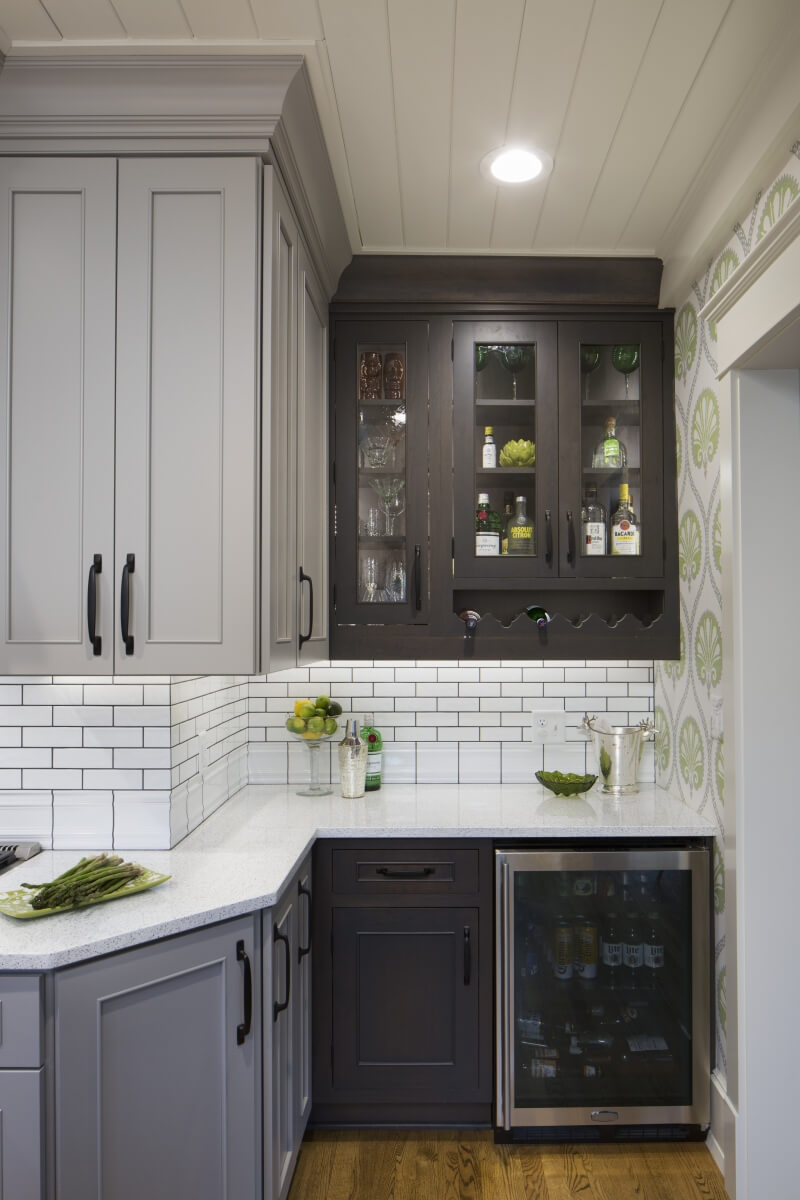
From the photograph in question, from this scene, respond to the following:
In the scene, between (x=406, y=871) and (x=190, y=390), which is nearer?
(x=190, y=390)

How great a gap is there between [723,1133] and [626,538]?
175cm

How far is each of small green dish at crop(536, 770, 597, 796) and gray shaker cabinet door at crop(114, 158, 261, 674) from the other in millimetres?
1286

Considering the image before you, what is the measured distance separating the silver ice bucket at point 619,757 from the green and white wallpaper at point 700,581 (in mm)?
124

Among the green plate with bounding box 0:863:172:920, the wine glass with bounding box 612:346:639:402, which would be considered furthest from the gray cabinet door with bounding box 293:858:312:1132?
the wine glass with bounding box 612:346:639:402

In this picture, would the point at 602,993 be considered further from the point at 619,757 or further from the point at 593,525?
the point at 593,525

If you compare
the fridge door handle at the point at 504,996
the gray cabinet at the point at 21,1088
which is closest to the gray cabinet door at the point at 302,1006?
the fridge door handle at the point at 504,996

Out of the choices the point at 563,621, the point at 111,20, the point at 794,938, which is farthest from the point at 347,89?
the point at 794,938

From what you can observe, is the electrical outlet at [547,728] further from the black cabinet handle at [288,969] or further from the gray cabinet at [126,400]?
the gray cabinet at [126,400]

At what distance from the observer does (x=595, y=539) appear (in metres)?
2.58

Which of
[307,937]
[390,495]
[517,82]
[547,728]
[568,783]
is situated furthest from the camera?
[547,728]

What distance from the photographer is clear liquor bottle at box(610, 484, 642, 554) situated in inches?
102

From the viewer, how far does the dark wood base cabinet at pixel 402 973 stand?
2.20 meters

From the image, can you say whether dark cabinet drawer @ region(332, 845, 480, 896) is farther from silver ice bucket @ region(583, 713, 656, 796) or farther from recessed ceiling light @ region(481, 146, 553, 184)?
recessed ceiling light @ region(481, 146, 553, 184)

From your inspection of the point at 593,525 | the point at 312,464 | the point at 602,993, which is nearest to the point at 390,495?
the point at 312,464
